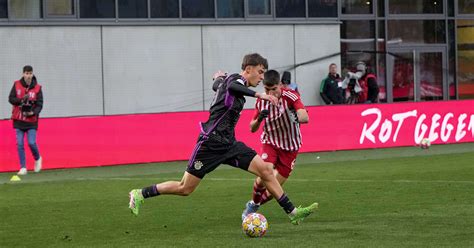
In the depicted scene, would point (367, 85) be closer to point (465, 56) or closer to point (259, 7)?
point (259, 7)

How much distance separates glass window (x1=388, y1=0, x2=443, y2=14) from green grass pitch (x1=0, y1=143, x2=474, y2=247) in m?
12.9

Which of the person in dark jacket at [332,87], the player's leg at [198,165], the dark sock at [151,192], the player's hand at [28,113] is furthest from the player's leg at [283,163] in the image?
the person in dark jacket at [332,87]

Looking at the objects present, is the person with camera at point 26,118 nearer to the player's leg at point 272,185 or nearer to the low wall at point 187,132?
the low wall at point 187,132

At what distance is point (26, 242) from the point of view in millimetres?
12039

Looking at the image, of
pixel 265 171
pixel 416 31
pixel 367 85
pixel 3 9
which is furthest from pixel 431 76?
pixel 265 171

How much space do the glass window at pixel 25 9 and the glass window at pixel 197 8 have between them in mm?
4162

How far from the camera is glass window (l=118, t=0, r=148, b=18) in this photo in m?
30.8

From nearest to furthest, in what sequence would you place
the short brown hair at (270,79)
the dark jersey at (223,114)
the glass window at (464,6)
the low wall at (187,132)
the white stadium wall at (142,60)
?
the dark jersey at (223,114), the short brown hair at (270,79), the low wall at (187,132), the white stadium wall at (142,60), the glass window at (464,6)

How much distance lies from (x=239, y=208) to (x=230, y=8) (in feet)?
58.2

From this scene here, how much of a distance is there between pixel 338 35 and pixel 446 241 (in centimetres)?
2314

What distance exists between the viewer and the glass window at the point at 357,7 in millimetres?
34819

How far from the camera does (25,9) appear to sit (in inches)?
1166

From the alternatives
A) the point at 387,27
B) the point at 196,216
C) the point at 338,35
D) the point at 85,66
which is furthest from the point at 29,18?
the point at 196,216

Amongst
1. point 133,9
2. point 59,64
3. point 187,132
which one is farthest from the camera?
point 133,9
